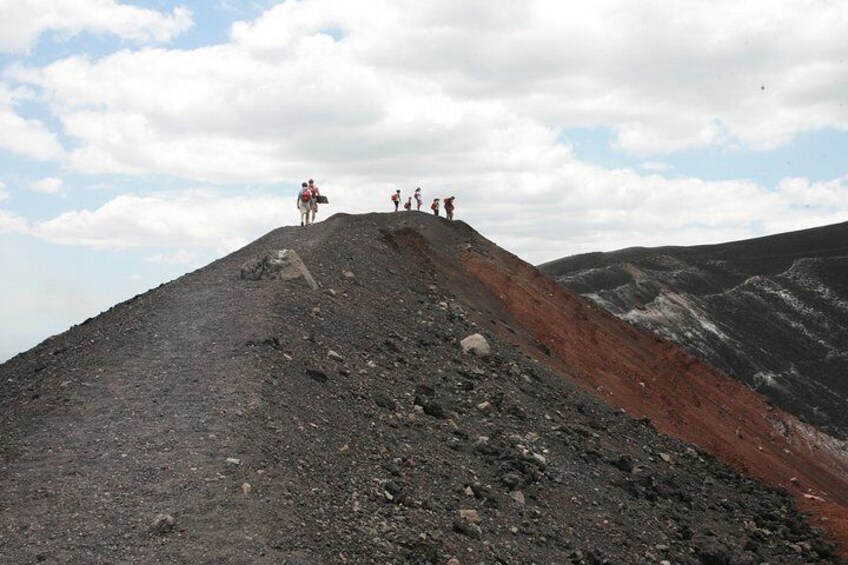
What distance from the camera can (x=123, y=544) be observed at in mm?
9266

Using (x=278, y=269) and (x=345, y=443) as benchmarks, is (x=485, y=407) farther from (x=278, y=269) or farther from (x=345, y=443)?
(x=278, y=269)

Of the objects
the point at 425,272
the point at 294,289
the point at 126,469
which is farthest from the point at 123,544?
the point at 425,272

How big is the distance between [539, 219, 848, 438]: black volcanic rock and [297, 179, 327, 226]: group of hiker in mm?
28687

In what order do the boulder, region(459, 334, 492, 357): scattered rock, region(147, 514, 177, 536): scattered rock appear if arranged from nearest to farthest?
1. region(147, 514, 177, 536): scattered rock
2. the boulder
3. region(459, 334, 492, 357): scattered rock

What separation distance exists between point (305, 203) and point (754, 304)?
44576 mm

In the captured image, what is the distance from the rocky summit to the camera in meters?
10.0

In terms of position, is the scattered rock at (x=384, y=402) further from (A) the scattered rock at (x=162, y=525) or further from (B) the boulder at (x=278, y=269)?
(A) the scattered rock at (x=162, y=525)

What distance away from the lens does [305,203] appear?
29281 millimetres

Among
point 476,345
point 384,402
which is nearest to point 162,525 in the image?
point 384,402

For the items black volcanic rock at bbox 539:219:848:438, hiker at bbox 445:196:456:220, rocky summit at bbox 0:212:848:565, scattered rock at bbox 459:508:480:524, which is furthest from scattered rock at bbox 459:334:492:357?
black volcanic rock at bbox 539:219:848:438

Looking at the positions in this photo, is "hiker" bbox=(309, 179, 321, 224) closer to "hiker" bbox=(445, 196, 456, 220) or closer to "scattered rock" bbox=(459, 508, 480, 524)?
"hiker" bbox=(445, 196, 456, 220)

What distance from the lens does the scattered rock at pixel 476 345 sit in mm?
20500

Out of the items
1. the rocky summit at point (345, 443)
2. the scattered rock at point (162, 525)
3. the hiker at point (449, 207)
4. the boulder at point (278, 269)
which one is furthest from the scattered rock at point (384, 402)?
the hiker at point (449, 207)

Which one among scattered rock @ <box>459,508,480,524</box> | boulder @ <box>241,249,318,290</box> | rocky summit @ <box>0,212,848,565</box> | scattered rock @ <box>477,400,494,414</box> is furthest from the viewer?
boulder @ <box>241,249,318,290</box>
